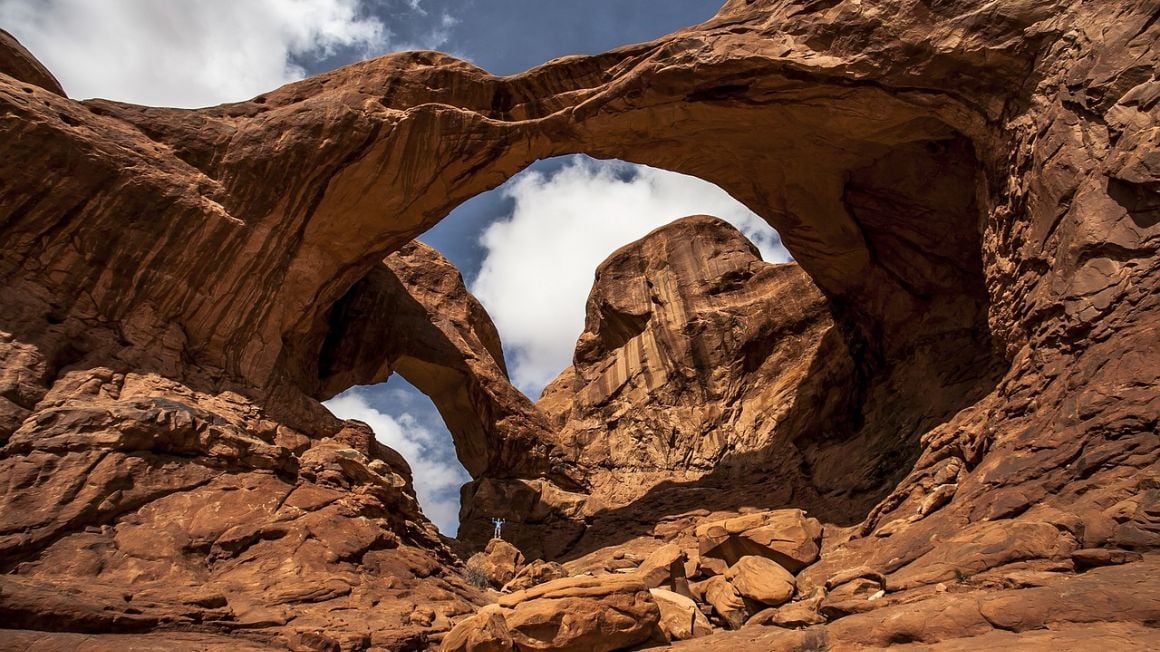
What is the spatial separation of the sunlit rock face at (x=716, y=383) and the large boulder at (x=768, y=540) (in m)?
0.42

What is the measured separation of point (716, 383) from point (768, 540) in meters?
10.6

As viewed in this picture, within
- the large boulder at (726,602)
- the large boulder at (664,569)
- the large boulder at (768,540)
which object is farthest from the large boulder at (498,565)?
the large boulder at (726,602)

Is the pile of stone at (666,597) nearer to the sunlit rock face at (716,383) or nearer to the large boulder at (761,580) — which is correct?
the large boulder at (761,580)

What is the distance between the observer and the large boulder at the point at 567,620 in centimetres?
891

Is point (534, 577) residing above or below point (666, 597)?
above

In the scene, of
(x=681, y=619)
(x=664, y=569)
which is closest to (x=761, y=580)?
(x=681, y=619)

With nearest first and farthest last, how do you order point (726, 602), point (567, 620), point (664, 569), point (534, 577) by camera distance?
point (567, 620) < point (726, 602) < point (664, 569) < point (534, 577)

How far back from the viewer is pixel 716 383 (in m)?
23.6

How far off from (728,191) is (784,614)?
39.1 ft

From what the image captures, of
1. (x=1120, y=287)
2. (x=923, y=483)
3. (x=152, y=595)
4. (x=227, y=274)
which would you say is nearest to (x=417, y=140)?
(x=227, y=274)

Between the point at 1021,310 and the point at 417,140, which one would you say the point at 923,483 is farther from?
the point at 417,140

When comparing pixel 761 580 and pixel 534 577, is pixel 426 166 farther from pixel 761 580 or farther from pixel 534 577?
pixel 761 580

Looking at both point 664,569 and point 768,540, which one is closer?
point 664,569

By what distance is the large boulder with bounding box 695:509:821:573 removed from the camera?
12906 mm
